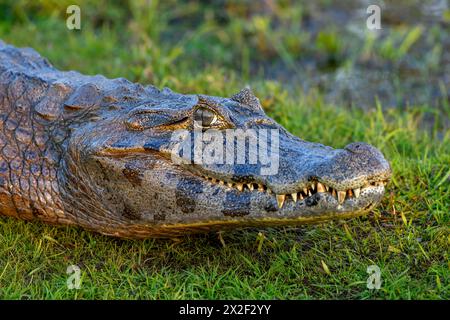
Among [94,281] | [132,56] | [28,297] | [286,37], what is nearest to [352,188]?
[94,281]

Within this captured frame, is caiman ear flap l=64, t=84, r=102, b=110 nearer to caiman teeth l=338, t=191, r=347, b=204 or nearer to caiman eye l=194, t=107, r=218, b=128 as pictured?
caiman eye l=194, t=107, r=218, b=128

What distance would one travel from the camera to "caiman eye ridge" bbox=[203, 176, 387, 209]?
352 cm

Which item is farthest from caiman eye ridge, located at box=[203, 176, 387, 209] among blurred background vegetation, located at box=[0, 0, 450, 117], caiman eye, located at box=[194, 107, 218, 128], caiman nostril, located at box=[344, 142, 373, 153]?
blurred background vegetation, located at box=[0, 0, 450, 117]

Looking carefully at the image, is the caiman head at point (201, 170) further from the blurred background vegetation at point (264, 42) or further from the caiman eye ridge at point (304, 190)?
the blurred background vegetation at point (264, 42)

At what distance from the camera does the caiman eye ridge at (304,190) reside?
352 centimetres

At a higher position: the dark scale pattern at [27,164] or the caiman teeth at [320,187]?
the caiman teeth at [320,187]

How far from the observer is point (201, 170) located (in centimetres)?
381

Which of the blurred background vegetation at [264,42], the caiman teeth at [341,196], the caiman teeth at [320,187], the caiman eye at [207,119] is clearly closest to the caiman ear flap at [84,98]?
the caiman eye at [207,119]

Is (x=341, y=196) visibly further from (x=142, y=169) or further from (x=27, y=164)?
(x=27, y=164)

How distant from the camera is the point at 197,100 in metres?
3.98

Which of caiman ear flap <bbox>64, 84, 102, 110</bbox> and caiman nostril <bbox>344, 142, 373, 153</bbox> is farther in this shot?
caiman ear flap <bbox>64, 84, 102, 110</bbox>

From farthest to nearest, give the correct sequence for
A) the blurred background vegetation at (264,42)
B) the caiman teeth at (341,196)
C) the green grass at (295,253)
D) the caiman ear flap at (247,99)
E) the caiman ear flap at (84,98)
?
the blurred background vegetation at (264,42)
the caiman ear flap at (84,98)
the caiman ear flap at (247,99)
the green grass at (295,253)
the caiman teeth at (341,196)

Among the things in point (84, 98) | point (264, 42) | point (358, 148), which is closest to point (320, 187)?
point (358, 148)

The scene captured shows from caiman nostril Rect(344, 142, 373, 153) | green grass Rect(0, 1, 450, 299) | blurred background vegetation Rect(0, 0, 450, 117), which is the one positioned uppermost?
caiman nostril Rect(344, 142, 373, 153)
